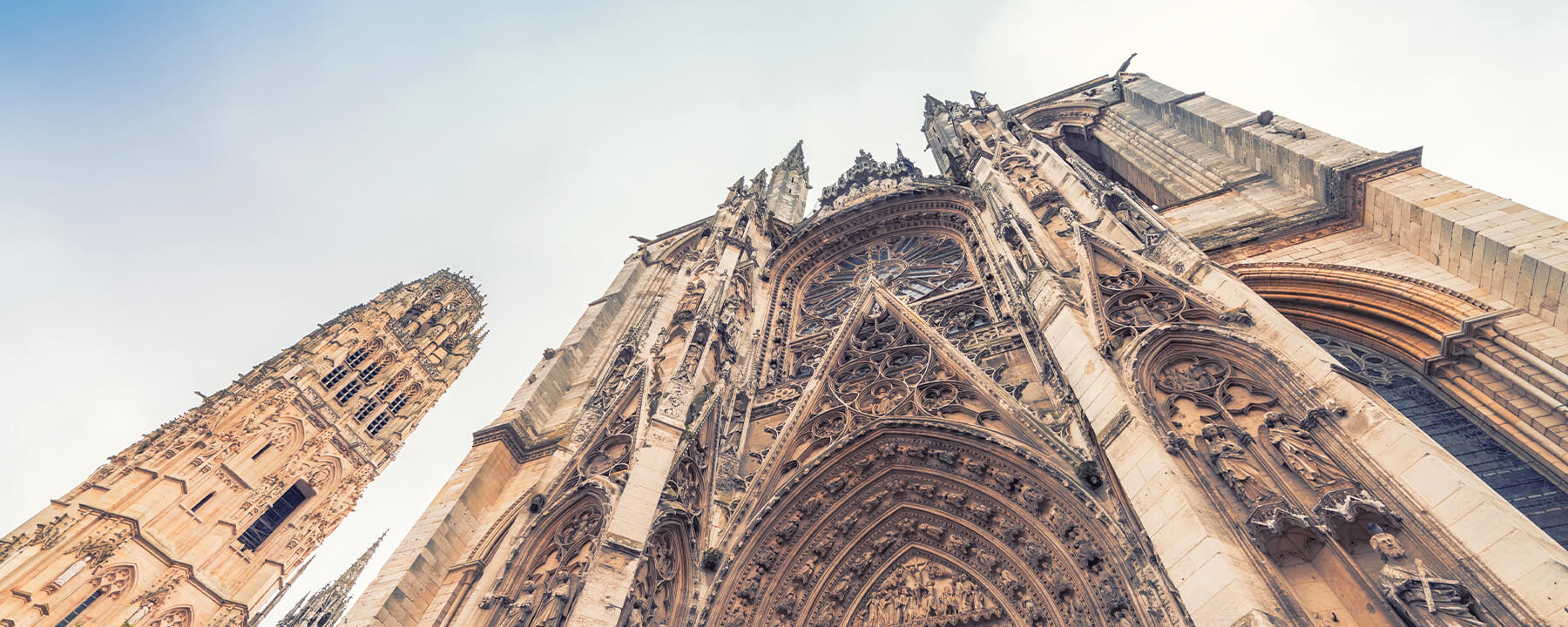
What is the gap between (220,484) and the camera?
2492cm

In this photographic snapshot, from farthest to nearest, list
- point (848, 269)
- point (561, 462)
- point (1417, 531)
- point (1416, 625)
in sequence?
point (848, 269) < point (561, 462) < point (1417, 531) < point (1416, 625)

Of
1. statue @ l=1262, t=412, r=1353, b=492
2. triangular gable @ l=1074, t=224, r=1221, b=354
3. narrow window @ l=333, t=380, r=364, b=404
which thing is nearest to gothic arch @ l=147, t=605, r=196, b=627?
narrow window @ l=333, t=380, r=364, b=404

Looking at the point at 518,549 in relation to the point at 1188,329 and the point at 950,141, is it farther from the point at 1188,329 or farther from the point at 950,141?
the point at 950,141

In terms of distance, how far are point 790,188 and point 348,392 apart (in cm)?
2439

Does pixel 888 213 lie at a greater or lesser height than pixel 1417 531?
greater

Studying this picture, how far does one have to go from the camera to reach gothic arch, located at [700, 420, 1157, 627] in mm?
6156

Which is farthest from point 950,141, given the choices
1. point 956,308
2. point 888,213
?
point 956,308

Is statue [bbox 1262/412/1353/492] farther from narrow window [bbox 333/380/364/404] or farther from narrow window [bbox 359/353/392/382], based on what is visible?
narrow window [bbox 359/353/392/382]

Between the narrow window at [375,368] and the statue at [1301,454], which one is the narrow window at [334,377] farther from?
the statue at [1301,454]

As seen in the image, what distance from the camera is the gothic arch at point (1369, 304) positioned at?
21.4 feet

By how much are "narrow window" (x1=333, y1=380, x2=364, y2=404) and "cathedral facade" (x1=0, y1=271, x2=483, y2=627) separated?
6 centimetres

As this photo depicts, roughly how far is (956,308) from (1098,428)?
4653mm

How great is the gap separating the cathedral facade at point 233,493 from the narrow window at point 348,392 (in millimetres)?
55

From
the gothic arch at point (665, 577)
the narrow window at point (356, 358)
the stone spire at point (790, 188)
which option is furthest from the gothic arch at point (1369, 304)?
the narrow window at point (356, 358)
